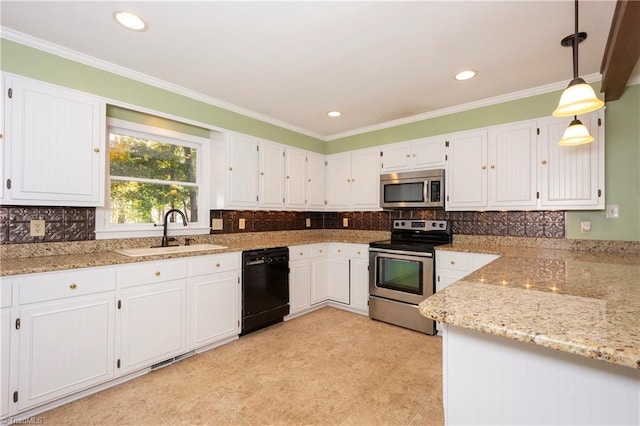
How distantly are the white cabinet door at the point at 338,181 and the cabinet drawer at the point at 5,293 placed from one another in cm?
336

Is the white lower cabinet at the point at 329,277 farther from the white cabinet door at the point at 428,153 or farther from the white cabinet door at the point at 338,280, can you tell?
the white cabinet door at the point at 428,153

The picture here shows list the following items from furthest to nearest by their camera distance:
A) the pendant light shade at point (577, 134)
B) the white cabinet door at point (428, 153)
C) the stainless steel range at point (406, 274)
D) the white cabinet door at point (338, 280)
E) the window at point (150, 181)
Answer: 1. the white cabinet door at point (338, 280)
2. the white cabinet door at point (428, 153)
3. the stainless steel range at point (406, 274)
4. the window at point (150, 181)
5. the pendant light shade at point (577, 134)

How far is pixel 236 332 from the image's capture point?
2.81m

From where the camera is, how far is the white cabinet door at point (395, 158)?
142 inches

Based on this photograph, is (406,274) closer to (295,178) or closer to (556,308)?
(295,178)

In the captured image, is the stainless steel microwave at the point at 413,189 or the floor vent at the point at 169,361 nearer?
the floor vent at the point at 169,361

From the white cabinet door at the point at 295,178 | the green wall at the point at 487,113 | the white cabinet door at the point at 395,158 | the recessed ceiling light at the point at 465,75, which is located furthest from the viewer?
the white cabinet door at the point at 295,178

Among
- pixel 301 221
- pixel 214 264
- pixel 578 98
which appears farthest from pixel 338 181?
pixel 578 98

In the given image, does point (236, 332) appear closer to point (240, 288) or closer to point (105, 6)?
point (240, 288)

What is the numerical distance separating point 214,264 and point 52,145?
1471mm

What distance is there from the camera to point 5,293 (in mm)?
1654

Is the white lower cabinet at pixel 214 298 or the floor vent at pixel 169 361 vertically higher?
the white lower cabinet at pixel 214 298

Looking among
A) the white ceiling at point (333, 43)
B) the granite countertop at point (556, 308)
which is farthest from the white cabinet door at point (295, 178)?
the granite countertop at point (556, 308)

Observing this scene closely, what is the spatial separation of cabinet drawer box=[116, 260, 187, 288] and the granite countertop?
206cm
